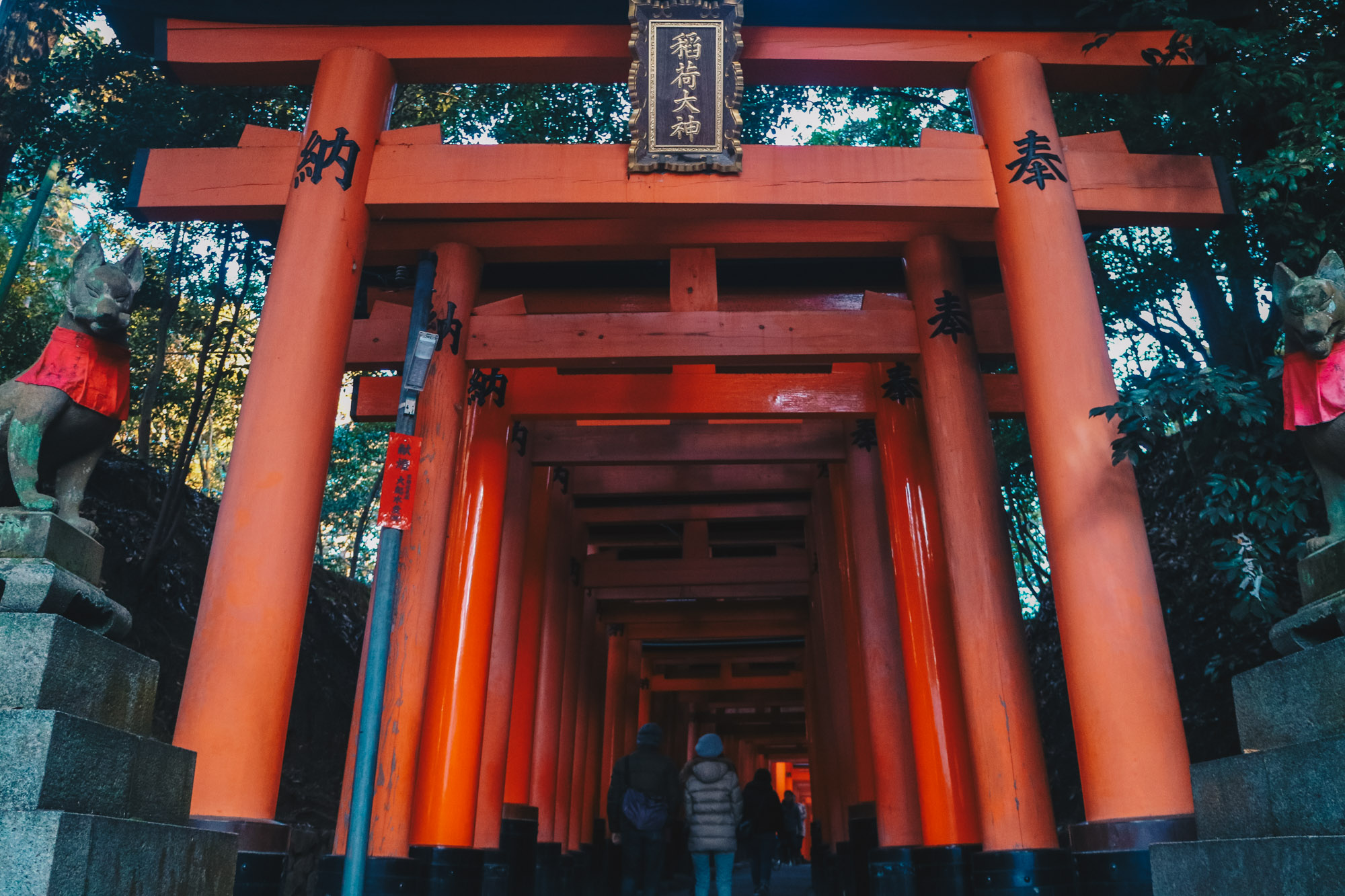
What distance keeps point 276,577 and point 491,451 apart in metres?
3.00

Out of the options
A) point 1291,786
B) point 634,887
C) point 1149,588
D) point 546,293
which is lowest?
point 634,887

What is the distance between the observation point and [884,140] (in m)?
11.2

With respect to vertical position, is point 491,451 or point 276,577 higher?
point 491,451

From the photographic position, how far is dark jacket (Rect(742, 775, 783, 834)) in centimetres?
1147

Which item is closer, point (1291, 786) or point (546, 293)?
point (1291, 786)

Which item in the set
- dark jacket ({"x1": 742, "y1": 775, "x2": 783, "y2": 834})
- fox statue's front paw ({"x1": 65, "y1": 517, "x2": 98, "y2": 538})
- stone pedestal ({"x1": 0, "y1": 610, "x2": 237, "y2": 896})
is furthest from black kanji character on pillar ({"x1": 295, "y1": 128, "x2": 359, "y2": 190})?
dark jacket ({"x1": 742, "y1": 775, "x2": 783, "y2": 834})

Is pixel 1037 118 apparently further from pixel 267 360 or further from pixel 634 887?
pixel 634 887

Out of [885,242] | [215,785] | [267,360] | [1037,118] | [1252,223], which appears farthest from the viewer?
[885,242]

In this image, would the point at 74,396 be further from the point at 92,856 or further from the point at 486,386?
the point at 486,386

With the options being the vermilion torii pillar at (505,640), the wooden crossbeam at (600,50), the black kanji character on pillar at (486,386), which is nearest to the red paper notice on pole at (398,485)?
the wooden crossbeam at (600,50)

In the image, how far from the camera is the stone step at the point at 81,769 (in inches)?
103

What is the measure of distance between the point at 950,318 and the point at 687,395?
2060 millimetres

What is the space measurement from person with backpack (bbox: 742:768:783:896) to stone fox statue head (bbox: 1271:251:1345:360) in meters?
8.80

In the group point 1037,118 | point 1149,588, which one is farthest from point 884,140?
point 1149,588
